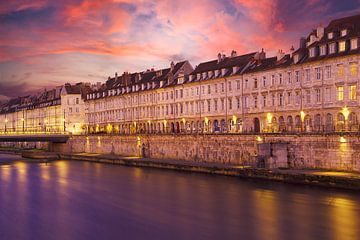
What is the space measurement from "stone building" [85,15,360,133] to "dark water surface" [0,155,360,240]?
944 cm

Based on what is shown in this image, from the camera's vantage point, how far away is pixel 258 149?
38406 millimetres

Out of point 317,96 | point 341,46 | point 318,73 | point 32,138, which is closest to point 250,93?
point 317,96

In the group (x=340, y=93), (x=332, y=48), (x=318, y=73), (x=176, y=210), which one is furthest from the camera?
(x=318, y=73)

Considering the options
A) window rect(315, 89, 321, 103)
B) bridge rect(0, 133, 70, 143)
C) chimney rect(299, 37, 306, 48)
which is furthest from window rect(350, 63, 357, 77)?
bridge rect(0, 133, 70, 143)

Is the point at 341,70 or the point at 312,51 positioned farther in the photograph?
the point at 312,51

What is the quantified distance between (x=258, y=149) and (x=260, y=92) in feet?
30.0

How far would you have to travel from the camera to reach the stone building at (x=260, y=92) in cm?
3756

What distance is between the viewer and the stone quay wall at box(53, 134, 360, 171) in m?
33.2

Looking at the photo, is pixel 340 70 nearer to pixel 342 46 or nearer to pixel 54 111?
pixel 342 46

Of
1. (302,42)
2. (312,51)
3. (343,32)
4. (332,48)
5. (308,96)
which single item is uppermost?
(302,42)

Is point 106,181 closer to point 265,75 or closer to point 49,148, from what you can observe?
point 265,75

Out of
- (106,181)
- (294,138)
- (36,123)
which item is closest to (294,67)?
(294,138)

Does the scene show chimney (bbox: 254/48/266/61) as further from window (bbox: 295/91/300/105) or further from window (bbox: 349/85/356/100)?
window (bbox: 349/85/356/100)

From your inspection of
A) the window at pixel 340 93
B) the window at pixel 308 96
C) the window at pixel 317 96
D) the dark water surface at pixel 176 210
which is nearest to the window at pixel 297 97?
the window at pixel 308 96
